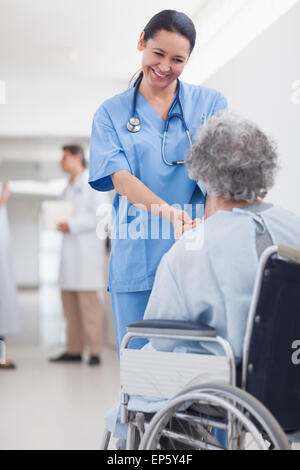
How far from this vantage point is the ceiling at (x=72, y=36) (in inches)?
128

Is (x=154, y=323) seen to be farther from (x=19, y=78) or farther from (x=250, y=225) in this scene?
(x=19, y=78)

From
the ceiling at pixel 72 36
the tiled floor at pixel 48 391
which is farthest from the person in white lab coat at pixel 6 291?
the ceiling at pixel 72 36

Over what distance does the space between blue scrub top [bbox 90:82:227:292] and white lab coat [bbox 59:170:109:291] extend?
2.63 m

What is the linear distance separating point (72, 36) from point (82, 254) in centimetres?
156

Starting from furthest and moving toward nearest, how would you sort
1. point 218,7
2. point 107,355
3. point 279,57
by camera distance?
point 107,355
point 218,7
point 279,57

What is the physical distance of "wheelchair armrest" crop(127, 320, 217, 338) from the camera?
1.16 meters

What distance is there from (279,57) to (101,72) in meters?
1.70

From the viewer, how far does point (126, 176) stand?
5.50ft

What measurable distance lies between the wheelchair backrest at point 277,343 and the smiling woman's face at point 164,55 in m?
0.76

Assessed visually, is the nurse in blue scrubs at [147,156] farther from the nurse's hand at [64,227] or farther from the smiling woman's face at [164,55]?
the nurse's hand at [64,227]

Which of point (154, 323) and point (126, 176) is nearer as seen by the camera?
point (154, 323)

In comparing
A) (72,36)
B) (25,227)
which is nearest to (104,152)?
(72,36)

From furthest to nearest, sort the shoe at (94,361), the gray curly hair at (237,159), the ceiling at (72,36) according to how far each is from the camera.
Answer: the shoe at (94,361), the ceiling at (72,36), the gray curly hair at (237,159)

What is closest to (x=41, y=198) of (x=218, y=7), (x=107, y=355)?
(x=107, y=355)
